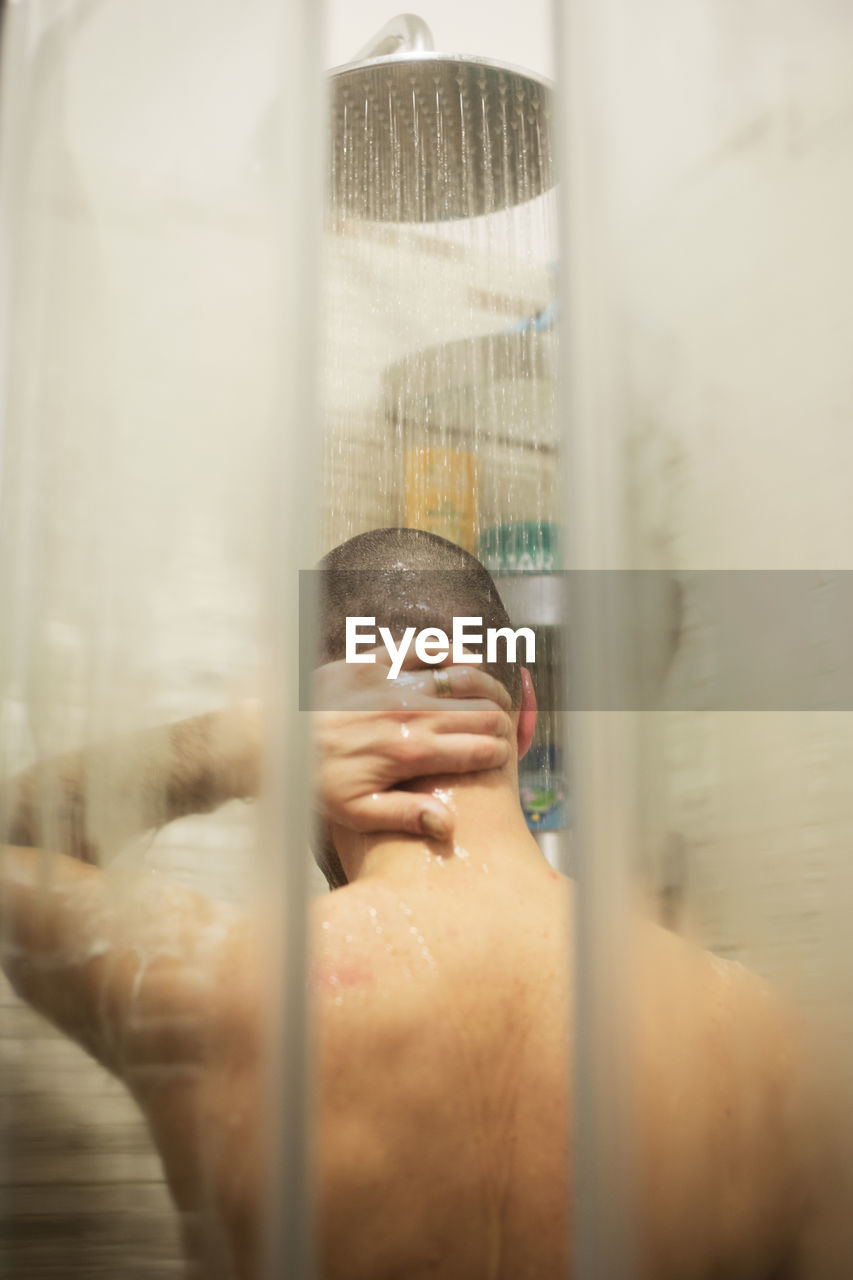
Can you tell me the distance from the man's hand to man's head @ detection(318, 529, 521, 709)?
A: 5 centimetres

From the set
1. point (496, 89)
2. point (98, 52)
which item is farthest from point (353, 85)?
point (98, 52)

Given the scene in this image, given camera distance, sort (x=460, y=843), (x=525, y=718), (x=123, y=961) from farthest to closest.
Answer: (x=525, y=718), (x=460, y=843), (x=123, y=961)

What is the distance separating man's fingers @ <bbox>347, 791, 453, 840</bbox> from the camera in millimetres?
801

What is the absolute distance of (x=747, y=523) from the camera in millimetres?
564

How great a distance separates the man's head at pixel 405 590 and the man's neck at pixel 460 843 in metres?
0.14

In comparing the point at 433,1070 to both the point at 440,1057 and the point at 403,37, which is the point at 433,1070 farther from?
the point at 403,37

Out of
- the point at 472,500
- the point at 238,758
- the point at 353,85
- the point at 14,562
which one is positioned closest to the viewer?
the point at 238,758

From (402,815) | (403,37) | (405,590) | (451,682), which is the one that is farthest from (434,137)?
(402,815)

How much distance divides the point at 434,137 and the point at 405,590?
523 millimetres

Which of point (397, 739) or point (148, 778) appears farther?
point (397, 739)

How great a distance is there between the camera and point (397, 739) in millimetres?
844

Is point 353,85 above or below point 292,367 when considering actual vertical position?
above

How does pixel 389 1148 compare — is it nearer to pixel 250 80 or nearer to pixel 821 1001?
pixel 821 1001

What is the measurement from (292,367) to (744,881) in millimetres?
355
